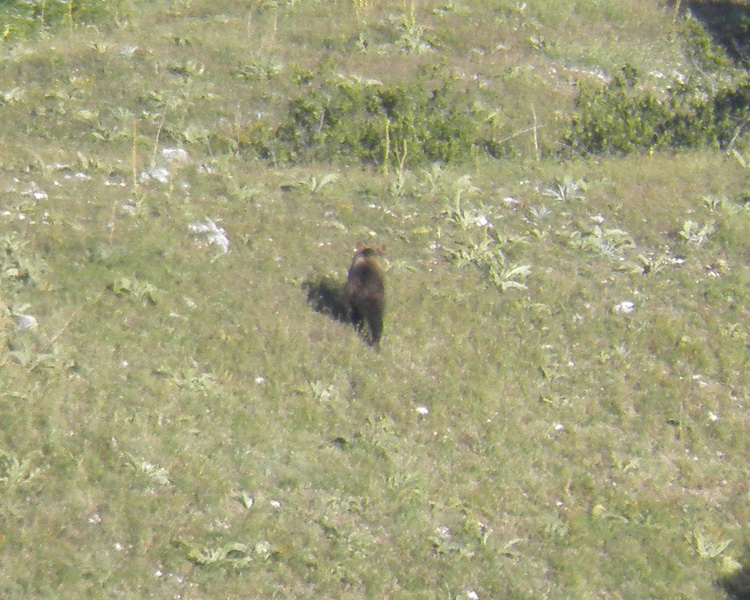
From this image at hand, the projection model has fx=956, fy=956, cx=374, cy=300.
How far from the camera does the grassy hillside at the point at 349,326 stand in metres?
8.41

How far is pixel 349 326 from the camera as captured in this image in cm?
1120

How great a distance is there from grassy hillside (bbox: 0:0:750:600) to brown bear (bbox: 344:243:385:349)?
0.74ft

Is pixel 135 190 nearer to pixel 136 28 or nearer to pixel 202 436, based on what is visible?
pixel 202 436

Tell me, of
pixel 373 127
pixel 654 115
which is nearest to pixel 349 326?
pixel 373 127

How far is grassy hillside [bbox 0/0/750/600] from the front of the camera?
841 cm

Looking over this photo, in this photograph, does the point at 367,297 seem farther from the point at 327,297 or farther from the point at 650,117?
the point at 650,117

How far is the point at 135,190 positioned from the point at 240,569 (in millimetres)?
6682

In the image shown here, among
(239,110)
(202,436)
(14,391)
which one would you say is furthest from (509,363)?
(239,110)

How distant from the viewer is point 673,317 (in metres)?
13.1

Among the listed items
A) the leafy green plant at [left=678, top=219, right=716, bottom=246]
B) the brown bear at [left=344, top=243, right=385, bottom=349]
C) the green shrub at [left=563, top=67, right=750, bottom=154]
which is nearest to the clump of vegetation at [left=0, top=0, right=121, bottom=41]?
the green shrub at [left=563, top=67, right=750, bottom=154]

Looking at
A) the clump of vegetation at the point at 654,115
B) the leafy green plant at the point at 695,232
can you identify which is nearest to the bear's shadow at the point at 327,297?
the leafy green plant at the point at 695,232

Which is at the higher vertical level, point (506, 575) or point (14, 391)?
point (14, 391)

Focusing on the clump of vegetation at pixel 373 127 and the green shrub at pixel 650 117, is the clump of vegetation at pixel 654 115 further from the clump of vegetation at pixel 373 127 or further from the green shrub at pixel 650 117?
the clump of vegetation at pixel 373 127

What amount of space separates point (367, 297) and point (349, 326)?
47 centimetres
